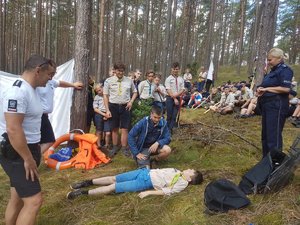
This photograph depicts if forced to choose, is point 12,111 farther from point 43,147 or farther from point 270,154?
point 270,154

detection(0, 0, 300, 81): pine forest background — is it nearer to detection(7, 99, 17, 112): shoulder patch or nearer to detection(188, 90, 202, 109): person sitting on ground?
detection(188, 90, 202, 109): person sitting on ground

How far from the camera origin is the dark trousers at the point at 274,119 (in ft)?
13.3

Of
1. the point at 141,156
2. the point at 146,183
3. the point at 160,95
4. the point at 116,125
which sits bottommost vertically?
the point at 146,183

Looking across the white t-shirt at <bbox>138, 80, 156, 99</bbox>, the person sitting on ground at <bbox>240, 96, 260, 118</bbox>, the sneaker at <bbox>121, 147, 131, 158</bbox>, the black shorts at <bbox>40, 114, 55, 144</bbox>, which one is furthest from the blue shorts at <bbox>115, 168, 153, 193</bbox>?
the person sitting on ground at <bbox>240, 96, 260, 118</bbox>

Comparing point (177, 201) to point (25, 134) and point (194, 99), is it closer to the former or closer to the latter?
point (25, 134)

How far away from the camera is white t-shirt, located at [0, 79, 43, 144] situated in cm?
226

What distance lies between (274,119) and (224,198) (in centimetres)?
139

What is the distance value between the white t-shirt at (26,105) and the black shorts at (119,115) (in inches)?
130

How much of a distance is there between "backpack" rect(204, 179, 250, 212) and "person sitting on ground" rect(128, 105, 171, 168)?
157cm

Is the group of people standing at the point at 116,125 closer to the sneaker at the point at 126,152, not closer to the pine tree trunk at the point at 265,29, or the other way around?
the sneaker at the point at 126,152

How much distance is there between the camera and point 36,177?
2.54 m

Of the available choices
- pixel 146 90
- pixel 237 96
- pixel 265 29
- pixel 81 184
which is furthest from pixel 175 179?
pixel 237 96

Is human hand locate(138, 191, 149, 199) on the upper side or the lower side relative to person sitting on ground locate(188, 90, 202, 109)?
lower

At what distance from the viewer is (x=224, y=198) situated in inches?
133
